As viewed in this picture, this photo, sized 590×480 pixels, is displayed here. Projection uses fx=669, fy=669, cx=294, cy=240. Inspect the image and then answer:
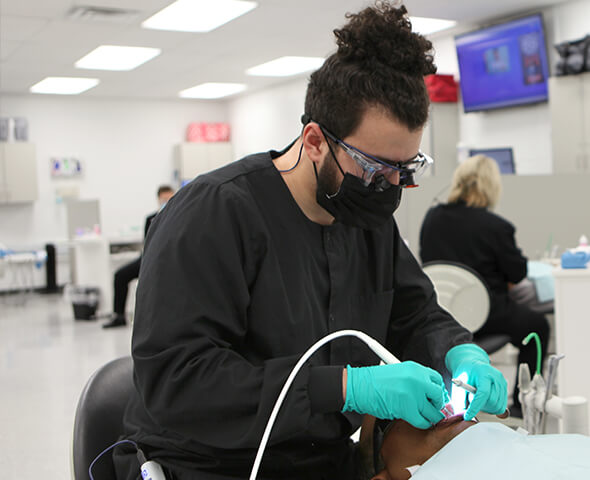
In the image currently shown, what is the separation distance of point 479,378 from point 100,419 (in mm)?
726

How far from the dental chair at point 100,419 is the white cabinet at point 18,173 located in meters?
7.71

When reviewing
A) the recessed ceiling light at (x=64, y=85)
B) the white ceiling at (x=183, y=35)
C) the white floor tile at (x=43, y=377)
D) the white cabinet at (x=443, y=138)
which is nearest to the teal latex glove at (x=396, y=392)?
the white floor tile at (x=43, y=377)

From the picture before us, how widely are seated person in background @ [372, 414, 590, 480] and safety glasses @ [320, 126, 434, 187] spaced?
0.44 metres

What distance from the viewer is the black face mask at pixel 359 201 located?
1223mm

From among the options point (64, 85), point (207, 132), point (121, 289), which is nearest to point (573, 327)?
point (121, 289)

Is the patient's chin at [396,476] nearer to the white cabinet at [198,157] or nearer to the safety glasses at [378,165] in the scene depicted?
the safety glasses at [378,165]

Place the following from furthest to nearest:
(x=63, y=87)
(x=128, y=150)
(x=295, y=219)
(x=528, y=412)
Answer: (x=128, y=150)
(x=63, y=87)
(x=528, y=412)
(x=295, y=219)

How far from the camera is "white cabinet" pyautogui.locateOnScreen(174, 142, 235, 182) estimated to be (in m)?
9.73

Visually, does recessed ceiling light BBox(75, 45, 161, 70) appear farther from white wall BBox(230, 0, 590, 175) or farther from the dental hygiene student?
the dental hygiene student

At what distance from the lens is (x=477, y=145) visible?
6.43 m

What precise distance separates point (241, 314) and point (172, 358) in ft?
0.51

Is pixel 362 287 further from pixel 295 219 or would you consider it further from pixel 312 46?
pixel 312 46

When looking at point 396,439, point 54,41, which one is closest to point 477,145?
point 54,41

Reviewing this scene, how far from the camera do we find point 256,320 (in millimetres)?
1177
